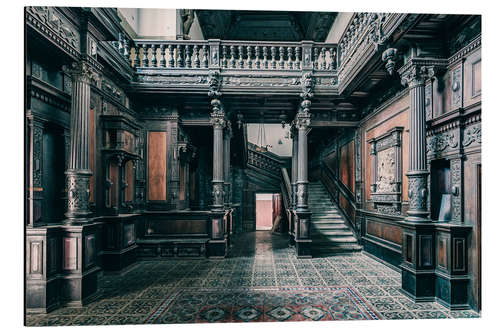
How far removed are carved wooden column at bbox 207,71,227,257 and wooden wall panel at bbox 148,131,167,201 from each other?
1301 mm

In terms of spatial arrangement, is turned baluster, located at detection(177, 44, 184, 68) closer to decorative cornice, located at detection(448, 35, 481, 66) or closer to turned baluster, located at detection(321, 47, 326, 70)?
turned baluster, located at detection(321, 47, 326, 70)

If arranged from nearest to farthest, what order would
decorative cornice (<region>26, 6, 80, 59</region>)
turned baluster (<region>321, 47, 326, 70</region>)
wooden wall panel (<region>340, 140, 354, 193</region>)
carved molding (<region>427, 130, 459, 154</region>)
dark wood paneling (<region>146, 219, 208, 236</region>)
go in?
1. decorative cornice (<region>26, 6, 80, 59</region>)
2. carved molding (<region>427, 130, 459, 154</region>)
3. dark wood paneling (<region>146, 219, 208, 236</region>)
4. turned baluster (<region>321, 47, 326, 70</region>)
5. wooden wall panel (<region>340, 140, 354, 193</region>)

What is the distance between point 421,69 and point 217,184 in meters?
4.58

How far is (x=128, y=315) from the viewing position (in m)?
3.35

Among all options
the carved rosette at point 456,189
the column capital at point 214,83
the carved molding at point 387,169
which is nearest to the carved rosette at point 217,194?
the column capital at point 214,83

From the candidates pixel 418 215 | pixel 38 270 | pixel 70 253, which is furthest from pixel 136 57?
pixel 418 215

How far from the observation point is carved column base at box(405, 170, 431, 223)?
12.6 feet

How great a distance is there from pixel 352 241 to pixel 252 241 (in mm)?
3041

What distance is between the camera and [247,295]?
393 cm

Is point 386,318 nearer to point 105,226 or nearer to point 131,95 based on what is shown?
point 105,226

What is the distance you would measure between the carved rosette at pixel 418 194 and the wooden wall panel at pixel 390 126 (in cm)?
136

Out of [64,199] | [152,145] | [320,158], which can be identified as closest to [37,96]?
[64,199]

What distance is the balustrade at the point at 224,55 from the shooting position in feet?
20.6

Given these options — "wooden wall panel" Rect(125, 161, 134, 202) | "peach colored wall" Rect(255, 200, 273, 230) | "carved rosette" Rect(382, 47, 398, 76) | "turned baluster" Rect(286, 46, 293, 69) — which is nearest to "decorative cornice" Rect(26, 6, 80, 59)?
"wooden wall panel" Rect(125, 161, 134, 202)
